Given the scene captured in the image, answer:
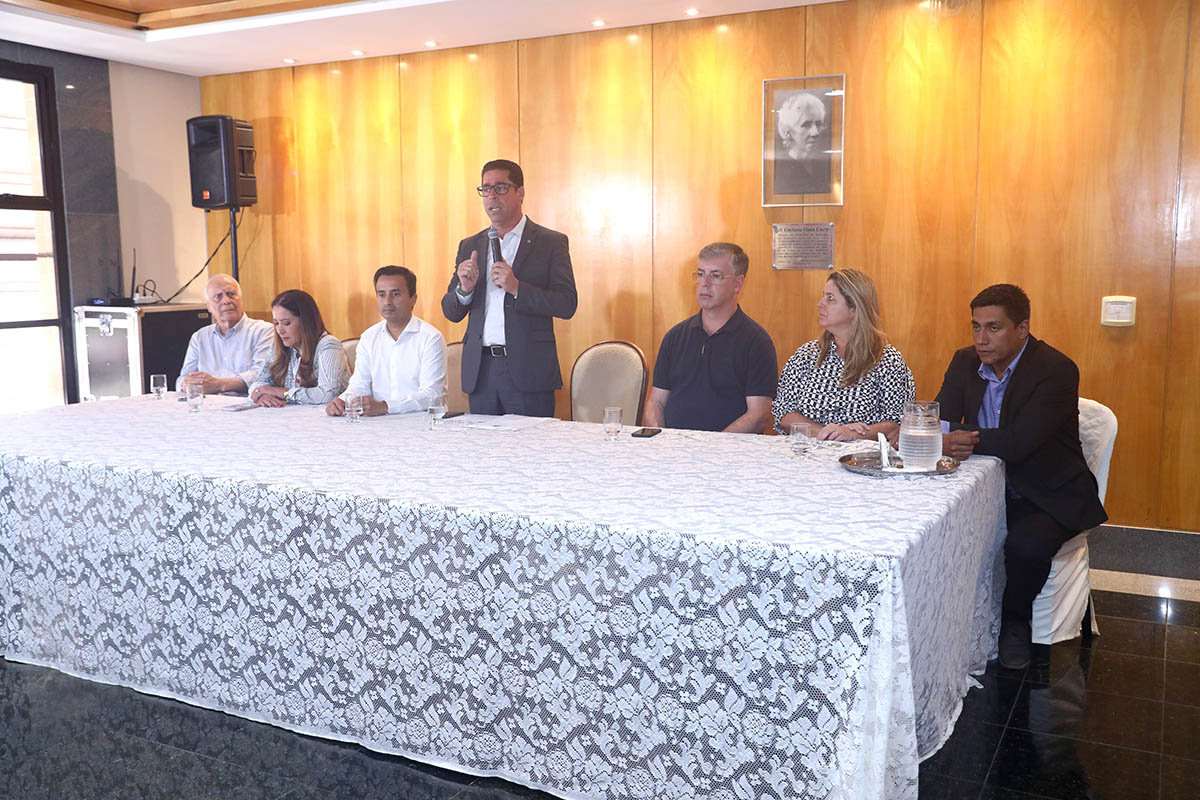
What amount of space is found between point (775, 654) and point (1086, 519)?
1633 millimetres

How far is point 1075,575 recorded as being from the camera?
319 cm

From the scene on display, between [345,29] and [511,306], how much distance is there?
7.62 feet

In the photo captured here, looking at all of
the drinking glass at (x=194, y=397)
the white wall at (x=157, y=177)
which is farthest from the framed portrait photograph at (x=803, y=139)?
the white wall at (x=157, y=177)

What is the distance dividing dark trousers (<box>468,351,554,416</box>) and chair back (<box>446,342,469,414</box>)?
640 millimetres

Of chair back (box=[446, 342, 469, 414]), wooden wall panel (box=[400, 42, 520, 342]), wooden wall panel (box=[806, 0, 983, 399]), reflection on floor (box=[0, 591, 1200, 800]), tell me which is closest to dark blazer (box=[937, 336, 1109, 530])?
reflection on floor (box=[0, 591, 1200, 800])

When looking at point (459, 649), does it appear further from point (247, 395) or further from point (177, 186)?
point (177, 186)

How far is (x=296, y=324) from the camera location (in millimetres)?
3949

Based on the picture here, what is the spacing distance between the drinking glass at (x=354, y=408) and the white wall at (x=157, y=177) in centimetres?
374

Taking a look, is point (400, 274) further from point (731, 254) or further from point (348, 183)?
point (348, 183)

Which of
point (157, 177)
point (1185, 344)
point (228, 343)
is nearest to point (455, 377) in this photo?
point (228, 343)

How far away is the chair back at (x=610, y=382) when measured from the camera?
13.4 ft

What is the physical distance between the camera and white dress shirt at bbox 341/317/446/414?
3723 millimetres

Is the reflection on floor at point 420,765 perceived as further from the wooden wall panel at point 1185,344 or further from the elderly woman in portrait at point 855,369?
the wooden wall panel at point 1185,344

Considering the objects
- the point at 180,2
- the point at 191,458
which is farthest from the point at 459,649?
the point at 180,2
